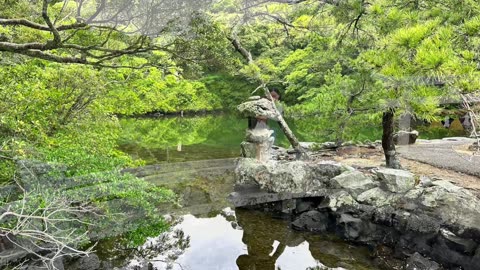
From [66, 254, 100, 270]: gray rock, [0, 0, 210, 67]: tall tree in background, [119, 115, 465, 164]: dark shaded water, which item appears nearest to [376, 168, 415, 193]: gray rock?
[119, 115, 465, 164]: dark shaded water

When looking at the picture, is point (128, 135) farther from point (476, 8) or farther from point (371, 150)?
point (476, 8)

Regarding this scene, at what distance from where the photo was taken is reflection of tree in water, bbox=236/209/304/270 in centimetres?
516

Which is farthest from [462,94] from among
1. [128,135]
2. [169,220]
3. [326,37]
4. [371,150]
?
[128,135]

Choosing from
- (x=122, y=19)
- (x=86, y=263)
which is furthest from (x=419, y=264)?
(x=122, y=19)

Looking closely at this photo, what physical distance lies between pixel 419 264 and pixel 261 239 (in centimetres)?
228

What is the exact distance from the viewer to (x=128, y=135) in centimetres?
1534

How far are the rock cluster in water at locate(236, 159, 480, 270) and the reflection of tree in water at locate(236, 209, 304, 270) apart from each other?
0.99 feet

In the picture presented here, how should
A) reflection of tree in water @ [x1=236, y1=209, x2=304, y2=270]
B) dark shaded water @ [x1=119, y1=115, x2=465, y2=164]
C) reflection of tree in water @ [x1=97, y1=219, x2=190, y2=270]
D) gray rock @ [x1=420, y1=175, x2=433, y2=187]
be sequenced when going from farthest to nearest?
dark shaded water @ [x1=119, y1=115, x2=465, y2=164] → gray rock @ [x1=420, y1=175, x2=433, y2=187] → reflection of tree in water @ [x1=236, y1=209, x2=304, y2=270] → reflection of tree in water @ [x1=97, y1=219, x2=190, y2=270]

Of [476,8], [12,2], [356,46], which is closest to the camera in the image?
[476,8]

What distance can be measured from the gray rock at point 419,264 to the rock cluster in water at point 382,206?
2 cm

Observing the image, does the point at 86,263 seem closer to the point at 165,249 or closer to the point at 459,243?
the point at 165,249

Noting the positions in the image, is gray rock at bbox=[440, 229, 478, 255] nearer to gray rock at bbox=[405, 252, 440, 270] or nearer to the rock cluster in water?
the rock cluster in water

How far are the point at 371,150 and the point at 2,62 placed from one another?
752cm

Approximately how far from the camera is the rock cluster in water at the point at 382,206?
15.3ft
